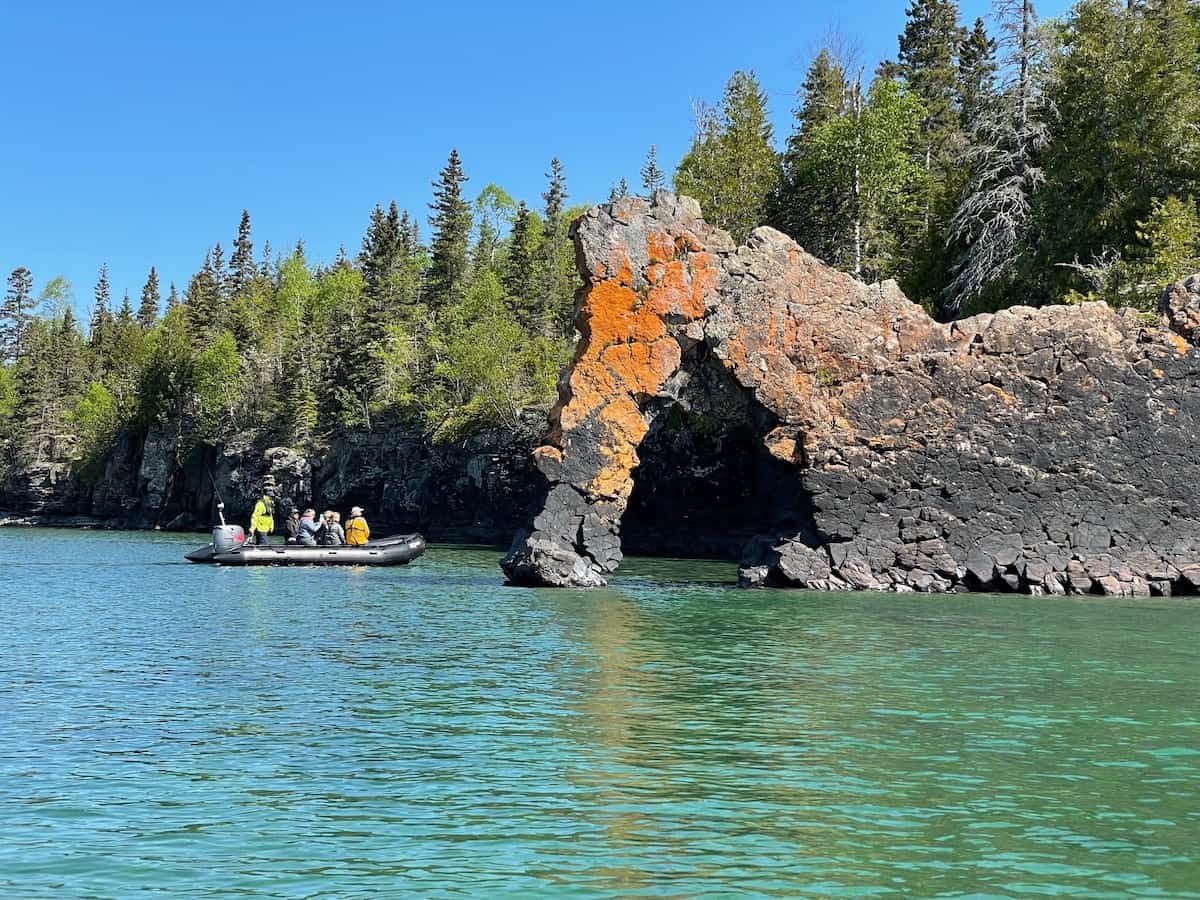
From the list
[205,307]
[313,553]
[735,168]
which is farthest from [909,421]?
[205,307]

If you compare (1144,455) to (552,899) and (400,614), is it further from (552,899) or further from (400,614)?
(552,899)

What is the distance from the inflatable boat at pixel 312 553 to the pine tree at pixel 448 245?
45324mm

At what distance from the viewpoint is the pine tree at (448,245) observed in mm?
83688

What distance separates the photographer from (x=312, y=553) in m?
34.8

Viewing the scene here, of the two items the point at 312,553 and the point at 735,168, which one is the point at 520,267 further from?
the point at 312,553

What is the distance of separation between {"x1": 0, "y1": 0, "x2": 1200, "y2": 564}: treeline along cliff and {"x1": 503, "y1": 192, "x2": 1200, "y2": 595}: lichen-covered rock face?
6456mm

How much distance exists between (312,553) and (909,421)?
1734cm

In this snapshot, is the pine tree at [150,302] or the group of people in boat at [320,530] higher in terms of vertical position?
the pine tree at [150,302]

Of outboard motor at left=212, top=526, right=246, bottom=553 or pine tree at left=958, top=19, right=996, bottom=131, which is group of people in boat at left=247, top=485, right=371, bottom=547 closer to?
outboard motor at left=212, top=526, right=246, bottom=553

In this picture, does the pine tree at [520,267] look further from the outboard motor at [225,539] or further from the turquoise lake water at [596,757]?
the turquoise lake water at [596,757]

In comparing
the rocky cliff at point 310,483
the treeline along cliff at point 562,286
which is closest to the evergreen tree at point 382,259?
the treeline along cliff at point 562,286

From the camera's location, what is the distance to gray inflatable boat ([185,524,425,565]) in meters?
34.9

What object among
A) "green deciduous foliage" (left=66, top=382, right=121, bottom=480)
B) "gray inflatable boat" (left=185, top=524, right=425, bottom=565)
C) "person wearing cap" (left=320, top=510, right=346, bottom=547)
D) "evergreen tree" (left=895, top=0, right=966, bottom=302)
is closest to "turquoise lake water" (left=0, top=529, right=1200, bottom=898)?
"gray inflatable boat" (left=185, top=524, right=425, bottom=565)

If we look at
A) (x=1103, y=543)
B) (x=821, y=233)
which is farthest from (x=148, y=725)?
(x=821, y=233)
